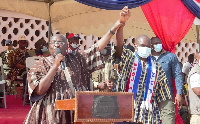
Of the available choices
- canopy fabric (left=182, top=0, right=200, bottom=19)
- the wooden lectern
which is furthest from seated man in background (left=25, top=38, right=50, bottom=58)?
the wooden lectern

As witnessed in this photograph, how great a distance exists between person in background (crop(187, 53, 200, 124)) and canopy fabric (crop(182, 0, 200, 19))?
270 cm

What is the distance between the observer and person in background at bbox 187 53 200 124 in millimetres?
5133

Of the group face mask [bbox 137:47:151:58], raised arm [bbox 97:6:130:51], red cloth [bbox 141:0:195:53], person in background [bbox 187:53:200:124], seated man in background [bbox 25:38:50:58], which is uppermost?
red cloth [bbox 141:0:195:53]

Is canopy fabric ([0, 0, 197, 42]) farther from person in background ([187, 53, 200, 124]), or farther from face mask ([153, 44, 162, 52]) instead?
person in background ([187, 53, 200, 124])

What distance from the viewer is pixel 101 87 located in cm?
341

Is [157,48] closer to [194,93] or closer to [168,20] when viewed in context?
[194,93]

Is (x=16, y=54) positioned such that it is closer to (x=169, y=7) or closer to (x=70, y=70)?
(x=169, y=7)

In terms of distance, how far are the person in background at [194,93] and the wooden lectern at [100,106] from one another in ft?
8.06

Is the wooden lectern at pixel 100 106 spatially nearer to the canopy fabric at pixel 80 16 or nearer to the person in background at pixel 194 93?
the person in background at pixel 194 93

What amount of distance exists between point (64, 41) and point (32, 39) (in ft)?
21.0

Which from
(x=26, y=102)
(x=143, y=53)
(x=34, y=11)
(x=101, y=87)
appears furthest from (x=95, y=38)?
(x=101, y=87)

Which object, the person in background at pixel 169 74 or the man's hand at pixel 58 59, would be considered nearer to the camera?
the man's hand at pixel 58 59

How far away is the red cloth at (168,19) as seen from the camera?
7.52 m

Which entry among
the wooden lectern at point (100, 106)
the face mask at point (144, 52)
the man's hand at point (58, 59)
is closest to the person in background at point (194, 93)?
the face mask at point (144, 52)
